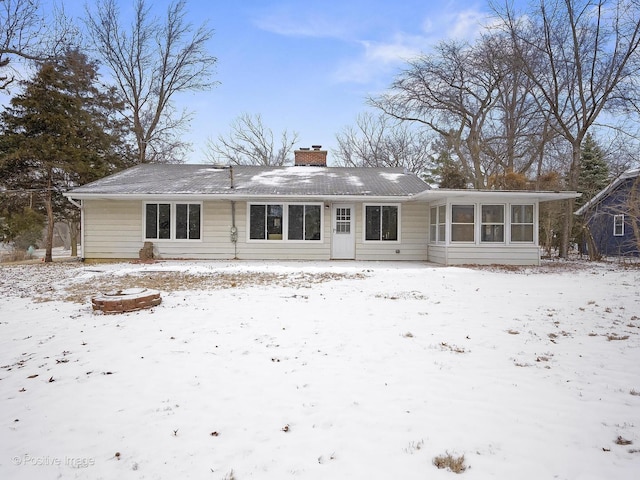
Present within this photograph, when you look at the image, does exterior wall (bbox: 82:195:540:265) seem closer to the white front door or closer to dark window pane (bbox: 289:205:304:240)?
the white front door

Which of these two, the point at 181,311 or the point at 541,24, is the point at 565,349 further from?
the point at 541,24

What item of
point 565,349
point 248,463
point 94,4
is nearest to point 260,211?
point 565,349

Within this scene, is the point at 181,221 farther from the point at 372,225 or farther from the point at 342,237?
the point at 372,225

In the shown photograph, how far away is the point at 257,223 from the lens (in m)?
14.2

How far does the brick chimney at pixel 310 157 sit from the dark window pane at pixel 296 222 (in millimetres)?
5752

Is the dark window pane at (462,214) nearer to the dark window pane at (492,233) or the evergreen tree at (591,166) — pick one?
the dark window pane at (492,233)

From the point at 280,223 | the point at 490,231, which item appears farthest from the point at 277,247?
the point at 490,231

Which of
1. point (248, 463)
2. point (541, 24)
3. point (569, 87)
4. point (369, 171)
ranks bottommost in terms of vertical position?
point (248, 463)

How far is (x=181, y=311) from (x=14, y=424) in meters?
3.21

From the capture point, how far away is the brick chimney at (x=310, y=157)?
19391mm

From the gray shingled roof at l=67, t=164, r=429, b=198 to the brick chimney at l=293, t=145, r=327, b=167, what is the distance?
1072mm

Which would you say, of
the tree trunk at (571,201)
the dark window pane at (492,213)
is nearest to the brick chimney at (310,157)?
the dark window pane at (492,213)

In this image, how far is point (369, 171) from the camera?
1820cm

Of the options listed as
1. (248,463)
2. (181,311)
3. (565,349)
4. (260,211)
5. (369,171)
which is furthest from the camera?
(369,171)
